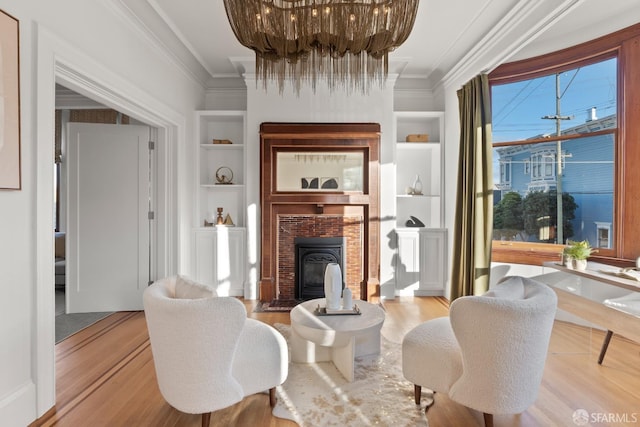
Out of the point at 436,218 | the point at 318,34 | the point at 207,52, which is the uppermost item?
the point at 207,52

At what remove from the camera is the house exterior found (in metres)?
1.90

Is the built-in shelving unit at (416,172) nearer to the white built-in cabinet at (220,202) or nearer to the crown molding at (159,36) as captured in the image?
the white built-in cabinet at (220,202)

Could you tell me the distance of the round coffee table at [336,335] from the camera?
88.5 inches

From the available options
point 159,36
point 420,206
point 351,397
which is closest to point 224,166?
point 159,36

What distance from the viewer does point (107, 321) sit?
11.6 feet

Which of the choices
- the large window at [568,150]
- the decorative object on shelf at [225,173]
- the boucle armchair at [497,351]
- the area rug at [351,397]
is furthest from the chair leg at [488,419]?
the decorative object on shelf at [225,173]

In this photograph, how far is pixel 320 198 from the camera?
166 inches

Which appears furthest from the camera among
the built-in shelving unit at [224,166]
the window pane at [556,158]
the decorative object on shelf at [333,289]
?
the built-in shelving unit at [224,166]

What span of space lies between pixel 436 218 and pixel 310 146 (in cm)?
197

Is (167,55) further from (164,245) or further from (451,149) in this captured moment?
(451,149)

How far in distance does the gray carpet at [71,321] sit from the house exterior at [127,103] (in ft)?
2.86

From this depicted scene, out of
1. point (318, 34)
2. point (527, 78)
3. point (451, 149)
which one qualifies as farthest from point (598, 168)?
point (318, 34)

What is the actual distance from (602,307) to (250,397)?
274cm

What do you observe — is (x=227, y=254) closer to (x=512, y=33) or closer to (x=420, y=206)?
(x=420, y=206)
